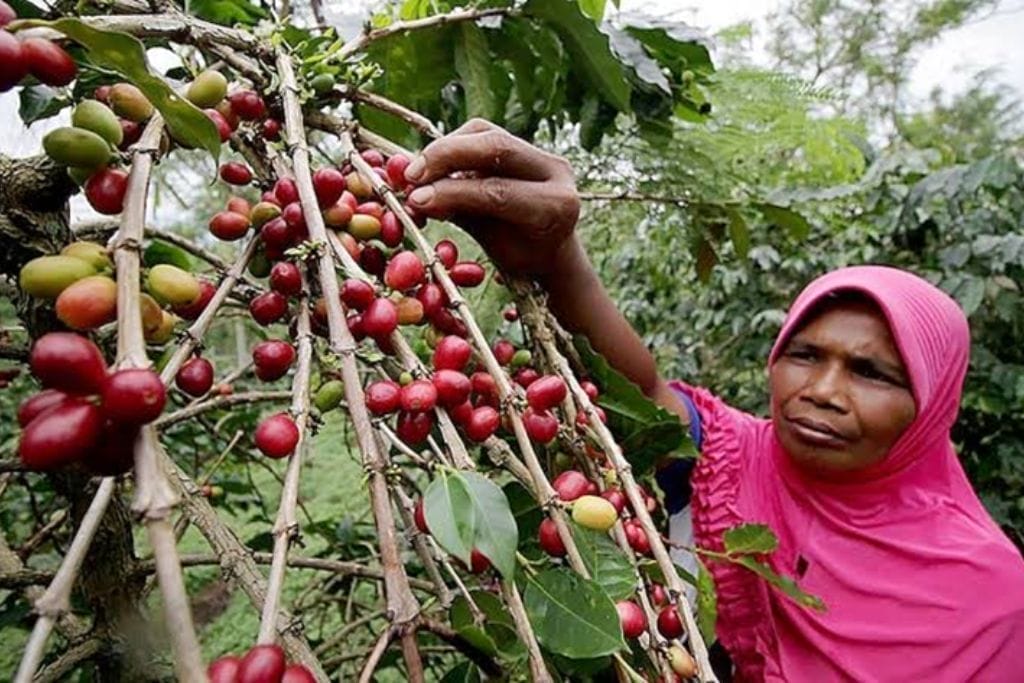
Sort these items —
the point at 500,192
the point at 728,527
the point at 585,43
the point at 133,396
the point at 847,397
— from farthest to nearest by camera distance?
1. the point at 728,527
2. the point at 847,397
3. the point at 585,43
4. the point at 500,192
5. the point at 133,396

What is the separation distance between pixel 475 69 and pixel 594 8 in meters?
0.21

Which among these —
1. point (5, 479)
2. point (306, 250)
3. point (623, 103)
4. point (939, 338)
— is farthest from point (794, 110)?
point (5, 479)

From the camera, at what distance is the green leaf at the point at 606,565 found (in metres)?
0.48

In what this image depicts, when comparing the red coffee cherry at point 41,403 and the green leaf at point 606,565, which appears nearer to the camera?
the red coffee cherry at point 41,403

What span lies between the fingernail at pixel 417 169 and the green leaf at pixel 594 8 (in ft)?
1.64

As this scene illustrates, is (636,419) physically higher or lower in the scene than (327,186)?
lower

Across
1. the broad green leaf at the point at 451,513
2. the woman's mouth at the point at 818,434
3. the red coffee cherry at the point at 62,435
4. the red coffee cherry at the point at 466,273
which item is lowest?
the woman's mouth at the point at 818,434

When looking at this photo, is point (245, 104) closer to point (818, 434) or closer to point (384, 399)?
point (384, 399)

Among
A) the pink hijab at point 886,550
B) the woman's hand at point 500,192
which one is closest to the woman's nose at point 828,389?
the pink hijab at point 886,550

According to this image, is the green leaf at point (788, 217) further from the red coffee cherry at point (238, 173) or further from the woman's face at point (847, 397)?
the red coffee cherry at point (238, 173)

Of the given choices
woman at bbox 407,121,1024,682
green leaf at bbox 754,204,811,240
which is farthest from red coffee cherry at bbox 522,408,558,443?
green leaf at bbox 754,204,811,240

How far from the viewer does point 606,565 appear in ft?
1.63

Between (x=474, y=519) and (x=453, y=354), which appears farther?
(x=453, y=354)

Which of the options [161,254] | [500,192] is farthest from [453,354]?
[161,254]
